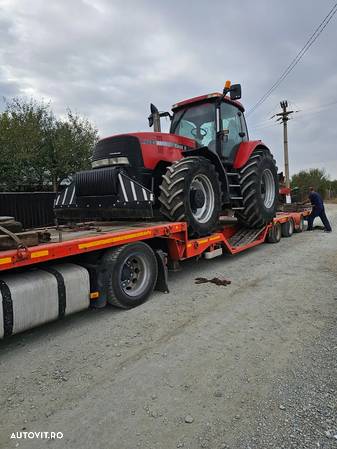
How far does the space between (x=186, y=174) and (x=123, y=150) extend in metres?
1.13

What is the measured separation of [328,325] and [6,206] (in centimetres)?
825

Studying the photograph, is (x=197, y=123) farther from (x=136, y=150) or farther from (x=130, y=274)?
(x=130, y=274)

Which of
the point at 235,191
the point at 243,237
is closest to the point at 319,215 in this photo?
the point at 243,237

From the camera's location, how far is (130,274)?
4.41m

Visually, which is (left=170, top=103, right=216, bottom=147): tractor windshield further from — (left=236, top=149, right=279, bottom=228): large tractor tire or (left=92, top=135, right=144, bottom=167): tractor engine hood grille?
(left=92, top=135, right=144, bottom=167): tractor engine hood grille

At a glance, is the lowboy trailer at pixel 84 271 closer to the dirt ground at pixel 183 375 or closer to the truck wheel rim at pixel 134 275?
the truck wheel rim at pixel 134 275

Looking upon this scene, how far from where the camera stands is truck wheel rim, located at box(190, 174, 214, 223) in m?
5.64

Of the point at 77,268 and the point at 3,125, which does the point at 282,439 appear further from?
the point at 3,125

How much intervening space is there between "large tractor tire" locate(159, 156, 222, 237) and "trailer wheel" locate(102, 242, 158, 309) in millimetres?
959

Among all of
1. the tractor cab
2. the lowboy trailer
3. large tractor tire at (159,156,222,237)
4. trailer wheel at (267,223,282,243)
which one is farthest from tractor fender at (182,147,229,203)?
trailer wheel at (267,223,282,243)

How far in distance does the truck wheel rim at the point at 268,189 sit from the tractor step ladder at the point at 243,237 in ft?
2.18

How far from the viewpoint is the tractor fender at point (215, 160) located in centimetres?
588

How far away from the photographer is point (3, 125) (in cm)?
1392

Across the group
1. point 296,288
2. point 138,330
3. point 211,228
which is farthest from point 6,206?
point 296,288
